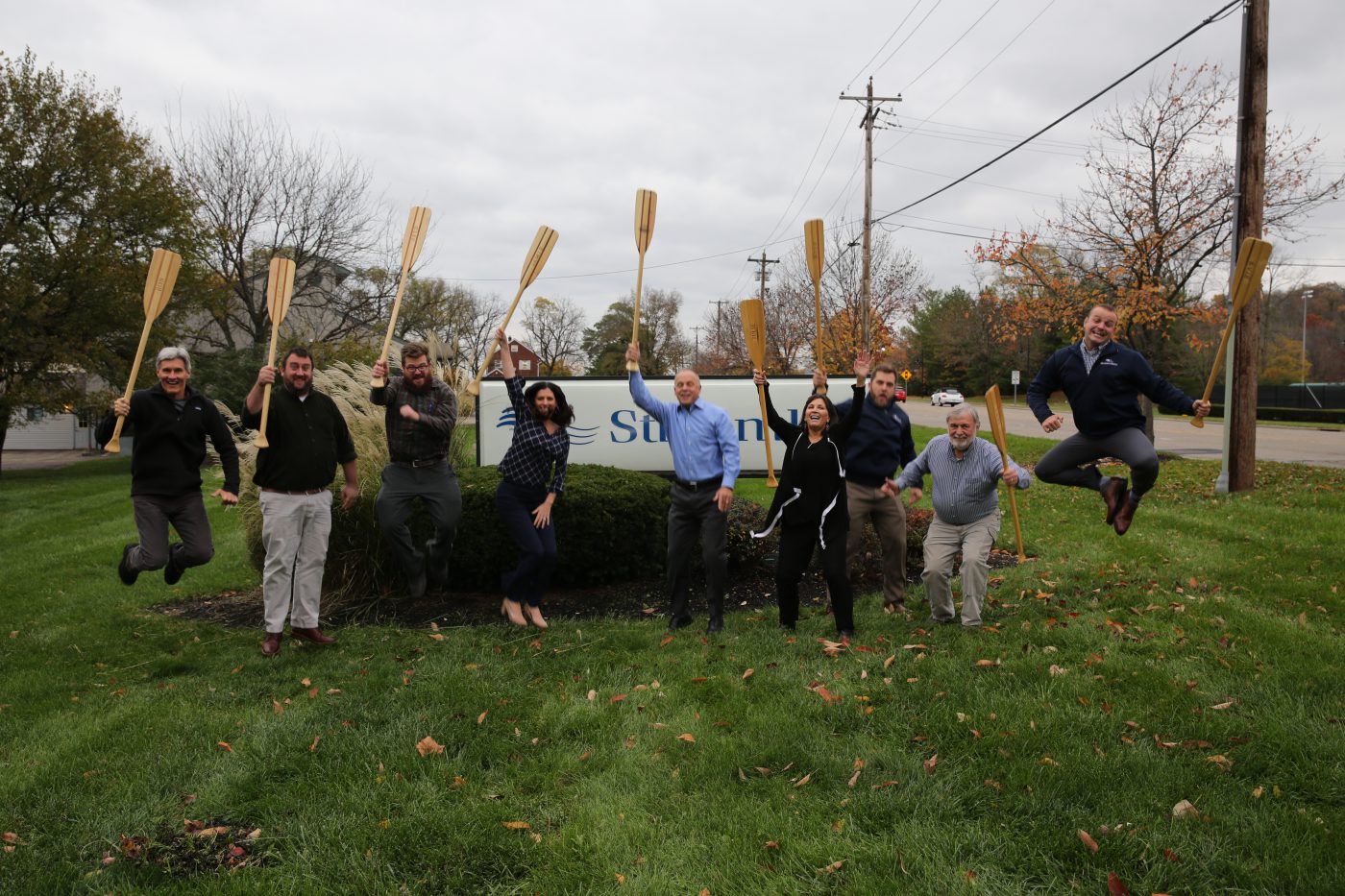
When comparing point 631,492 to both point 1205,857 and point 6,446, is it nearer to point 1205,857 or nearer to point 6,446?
point 1205,857

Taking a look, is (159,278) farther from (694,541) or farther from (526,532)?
(694,541)

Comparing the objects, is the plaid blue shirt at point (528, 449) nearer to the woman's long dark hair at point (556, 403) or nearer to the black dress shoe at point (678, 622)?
the woman's long dark hair at point (556, 403)

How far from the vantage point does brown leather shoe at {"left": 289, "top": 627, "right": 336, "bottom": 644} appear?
584cm

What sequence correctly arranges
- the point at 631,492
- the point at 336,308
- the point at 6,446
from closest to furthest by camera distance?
1. the point at 631,492
2. the point at 336,308
3. the point at 6,446

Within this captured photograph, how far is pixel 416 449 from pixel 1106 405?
15.2 ft

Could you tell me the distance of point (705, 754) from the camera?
3.93 metres

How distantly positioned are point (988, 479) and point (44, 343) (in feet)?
81.0

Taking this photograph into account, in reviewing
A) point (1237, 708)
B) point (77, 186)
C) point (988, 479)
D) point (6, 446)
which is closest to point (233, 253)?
point (77, 186)

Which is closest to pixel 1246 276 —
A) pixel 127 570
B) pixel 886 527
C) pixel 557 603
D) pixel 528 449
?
pixel 886 527

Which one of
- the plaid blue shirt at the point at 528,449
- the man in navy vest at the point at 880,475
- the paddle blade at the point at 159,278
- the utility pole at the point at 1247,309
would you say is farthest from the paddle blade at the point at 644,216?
the utility pole at the point at 1247,309

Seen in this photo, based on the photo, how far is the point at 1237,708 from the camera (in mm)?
4250

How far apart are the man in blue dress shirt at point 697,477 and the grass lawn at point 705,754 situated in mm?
499

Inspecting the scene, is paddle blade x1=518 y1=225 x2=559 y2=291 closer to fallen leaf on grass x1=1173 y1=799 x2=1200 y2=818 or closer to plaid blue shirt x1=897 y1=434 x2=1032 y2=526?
plaid blue shirt x1=897 y1=434 x2=1032 y2=526

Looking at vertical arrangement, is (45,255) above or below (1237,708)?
above
